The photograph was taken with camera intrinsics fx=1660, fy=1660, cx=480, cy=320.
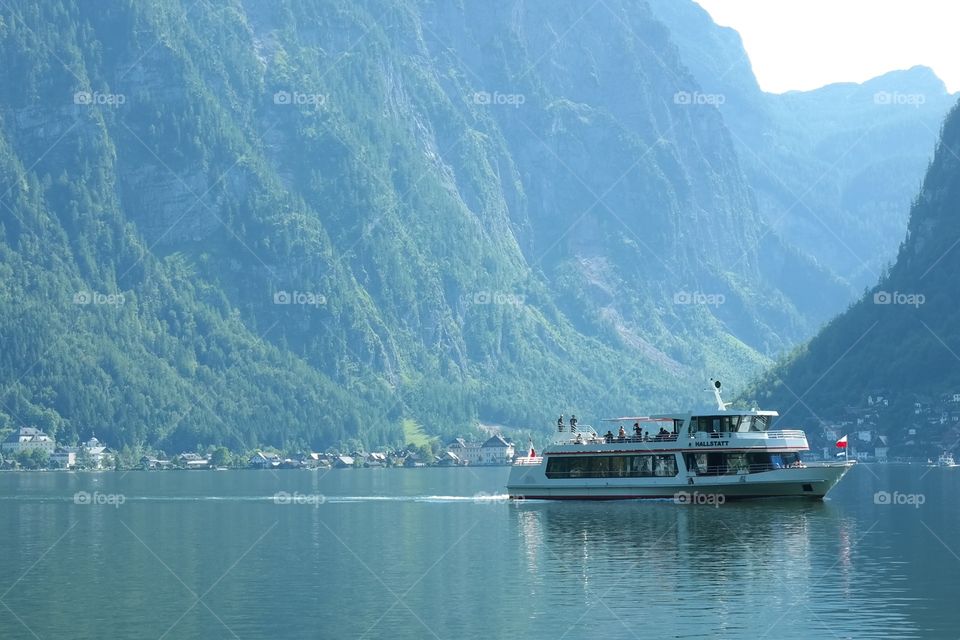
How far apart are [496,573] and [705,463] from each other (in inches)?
2128

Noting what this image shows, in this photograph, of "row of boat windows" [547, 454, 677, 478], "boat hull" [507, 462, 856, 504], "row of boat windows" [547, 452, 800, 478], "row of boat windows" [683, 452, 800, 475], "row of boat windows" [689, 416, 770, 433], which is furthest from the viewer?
"row of boat windows" [547, 454, 677, 478]

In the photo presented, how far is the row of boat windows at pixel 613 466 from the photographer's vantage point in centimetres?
14412

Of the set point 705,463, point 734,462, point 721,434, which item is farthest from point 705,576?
point 705,463

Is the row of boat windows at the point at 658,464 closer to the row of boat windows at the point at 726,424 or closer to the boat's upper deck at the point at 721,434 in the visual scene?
the boat's upper deck at the point at 721,434

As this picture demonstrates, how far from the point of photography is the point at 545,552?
101 m

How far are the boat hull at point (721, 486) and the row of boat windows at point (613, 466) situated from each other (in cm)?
68

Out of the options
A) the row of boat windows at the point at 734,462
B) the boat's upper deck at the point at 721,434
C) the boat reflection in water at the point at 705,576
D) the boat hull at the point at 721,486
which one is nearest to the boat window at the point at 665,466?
the boat hull at the point at 721,486

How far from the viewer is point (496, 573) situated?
298 ft

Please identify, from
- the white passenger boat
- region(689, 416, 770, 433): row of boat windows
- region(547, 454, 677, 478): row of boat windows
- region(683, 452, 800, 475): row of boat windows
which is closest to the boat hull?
the white passenger boat

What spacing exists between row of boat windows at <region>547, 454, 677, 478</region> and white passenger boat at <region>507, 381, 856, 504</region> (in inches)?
3.4

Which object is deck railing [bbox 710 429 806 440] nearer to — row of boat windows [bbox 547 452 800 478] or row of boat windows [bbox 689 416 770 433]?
row of boat windows [bbox 689 416 770 433]

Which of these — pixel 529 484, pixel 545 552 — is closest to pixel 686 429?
pixel 529 484

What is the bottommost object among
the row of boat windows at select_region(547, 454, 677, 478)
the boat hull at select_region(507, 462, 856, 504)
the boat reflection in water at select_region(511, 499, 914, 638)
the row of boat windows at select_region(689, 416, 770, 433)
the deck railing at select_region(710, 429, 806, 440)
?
the boat reflection in water at select_region(511, 499, 914, 638)

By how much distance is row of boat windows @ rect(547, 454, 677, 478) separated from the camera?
144 m
